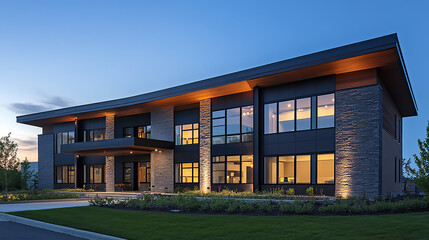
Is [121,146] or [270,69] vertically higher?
[270,69]

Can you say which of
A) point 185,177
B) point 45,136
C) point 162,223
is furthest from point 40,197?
point 45,136

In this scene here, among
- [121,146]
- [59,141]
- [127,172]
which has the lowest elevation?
[127,172]

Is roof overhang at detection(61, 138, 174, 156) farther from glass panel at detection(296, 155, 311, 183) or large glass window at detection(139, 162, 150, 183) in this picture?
glass panel at detection(296, 155, 311, 183)

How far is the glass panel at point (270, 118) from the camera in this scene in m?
24.4

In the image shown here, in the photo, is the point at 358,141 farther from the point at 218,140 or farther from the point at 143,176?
the point at 143,176

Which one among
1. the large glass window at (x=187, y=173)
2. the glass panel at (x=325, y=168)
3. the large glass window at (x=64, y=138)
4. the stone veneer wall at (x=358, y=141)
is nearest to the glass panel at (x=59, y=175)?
the large glass window at (x=64, y=138)

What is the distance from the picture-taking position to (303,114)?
23078mm

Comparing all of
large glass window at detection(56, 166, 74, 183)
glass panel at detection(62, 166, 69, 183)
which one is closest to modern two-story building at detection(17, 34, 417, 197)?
large glass window at detection(56, 166, 74, 183)

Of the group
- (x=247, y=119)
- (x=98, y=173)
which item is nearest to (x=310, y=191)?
(x=247, y=119)

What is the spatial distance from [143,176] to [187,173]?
21.5 ft

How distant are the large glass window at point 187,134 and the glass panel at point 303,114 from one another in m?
9.53

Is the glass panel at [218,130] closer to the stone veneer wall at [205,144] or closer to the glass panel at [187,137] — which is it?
the stone veneer wall at [205,144]

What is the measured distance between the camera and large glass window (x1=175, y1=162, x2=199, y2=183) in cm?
2980

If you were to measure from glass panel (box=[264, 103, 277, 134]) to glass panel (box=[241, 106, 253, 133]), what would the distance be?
4.37 ft
